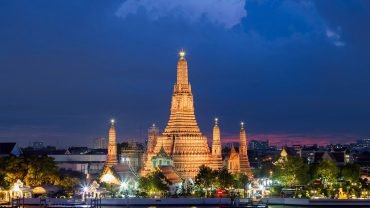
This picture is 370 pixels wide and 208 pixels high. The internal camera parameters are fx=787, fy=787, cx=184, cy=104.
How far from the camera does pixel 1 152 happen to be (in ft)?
333

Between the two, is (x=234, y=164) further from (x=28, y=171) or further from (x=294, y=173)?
(x=28, y=171)

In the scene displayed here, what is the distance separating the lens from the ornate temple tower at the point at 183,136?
9781 cm

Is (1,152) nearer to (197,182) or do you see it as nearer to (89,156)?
(197,182)

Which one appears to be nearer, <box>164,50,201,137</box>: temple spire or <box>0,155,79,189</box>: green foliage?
<box>0,155,79,189</box>: green foliage

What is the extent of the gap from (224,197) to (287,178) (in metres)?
11.6

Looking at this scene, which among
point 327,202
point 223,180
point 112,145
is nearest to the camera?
point 327,202

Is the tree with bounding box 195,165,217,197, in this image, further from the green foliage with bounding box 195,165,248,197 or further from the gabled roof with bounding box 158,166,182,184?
the gabled roof with bounding box 158,166,182,184

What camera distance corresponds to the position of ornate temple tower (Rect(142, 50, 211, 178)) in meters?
Answer: 97.8

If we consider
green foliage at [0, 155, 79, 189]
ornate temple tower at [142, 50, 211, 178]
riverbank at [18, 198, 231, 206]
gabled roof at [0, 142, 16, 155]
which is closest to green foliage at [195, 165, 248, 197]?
riverbank at [18, 198, 231, 206]

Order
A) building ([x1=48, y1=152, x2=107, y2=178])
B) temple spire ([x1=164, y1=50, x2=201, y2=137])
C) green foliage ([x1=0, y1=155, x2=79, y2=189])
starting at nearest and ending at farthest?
1. green foliage ([x1=0, y1=155, x2=79, y2=189])
2. temple spire ([x1=164, y1=50, x2=201, y2=137])
3. building ([x1=48, y1=152, x2=107, y2=178])

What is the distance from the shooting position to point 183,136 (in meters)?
99.3

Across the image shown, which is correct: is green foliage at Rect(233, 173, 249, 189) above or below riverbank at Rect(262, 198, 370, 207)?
above

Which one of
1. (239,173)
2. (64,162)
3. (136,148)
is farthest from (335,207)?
(64,162)

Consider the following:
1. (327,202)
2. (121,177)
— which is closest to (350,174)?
Result: (327,202)
